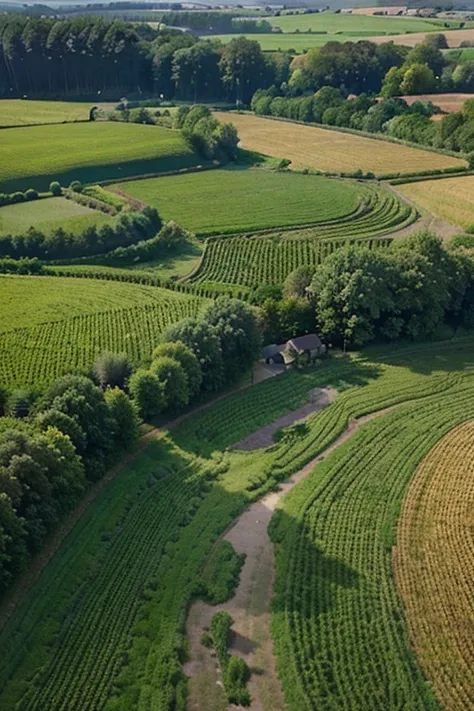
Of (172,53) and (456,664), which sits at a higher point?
(172,53)

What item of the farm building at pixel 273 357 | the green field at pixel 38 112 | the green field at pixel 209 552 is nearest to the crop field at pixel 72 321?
the farm building at pixel 273 357

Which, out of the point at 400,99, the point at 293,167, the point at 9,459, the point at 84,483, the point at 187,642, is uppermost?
the point at 400,99

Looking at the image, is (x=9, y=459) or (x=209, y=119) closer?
(x=9, y=459)

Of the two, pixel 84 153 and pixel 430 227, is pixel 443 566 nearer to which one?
pixel 430 227

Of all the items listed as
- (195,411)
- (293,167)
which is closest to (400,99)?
(293,167)

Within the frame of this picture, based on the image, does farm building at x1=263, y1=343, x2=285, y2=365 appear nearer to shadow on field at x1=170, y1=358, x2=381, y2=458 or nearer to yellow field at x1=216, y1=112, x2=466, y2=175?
shadow on field at x1=170, y1=358, x2=381, y2=458

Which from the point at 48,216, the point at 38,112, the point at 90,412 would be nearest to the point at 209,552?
the point at 90,412

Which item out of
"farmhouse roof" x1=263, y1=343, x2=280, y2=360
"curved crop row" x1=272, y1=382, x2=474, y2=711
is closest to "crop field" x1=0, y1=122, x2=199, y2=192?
"farmhouse roof" x1=263, y1=343, x2=280, y2=360

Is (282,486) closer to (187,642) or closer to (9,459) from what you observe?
(187,642)
